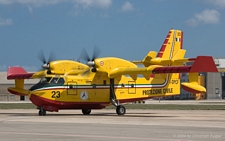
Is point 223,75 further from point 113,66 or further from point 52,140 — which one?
point 52,140

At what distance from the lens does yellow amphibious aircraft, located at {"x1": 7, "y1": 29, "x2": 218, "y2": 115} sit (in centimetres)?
3136

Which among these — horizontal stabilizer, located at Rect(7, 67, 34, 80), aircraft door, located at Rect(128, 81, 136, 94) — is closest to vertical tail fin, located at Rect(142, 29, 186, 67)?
aircraft door, located at Rect(128, 81, 136, 94)

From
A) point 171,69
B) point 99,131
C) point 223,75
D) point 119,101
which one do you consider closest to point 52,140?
point 99,131

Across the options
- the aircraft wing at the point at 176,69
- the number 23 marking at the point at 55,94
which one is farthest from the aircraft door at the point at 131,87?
the number 23 marking at the point at 55,94

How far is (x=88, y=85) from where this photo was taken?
33219 millimetres

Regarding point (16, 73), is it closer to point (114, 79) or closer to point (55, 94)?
point (55, 94)

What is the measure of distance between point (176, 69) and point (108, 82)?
19.9ft

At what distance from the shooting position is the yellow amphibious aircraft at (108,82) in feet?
103

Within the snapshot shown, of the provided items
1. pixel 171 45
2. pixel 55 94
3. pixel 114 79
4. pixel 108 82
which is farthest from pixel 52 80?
pixel 171 45

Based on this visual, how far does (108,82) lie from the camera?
3394cm

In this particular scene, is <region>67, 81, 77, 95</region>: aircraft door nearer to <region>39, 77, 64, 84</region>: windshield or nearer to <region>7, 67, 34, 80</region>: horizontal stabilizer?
<region>39, 77, 64, 84</region>: windshield

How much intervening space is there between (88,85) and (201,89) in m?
8.23

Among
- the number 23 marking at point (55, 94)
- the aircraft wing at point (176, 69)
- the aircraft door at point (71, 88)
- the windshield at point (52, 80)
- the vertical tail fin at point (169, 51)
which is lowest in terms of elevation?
the number 23 marking at point (55, 94)

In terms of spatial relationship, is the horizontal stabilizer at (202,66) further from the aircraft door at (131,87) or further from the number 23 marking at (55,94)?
the number 23 marking at (55,94)
